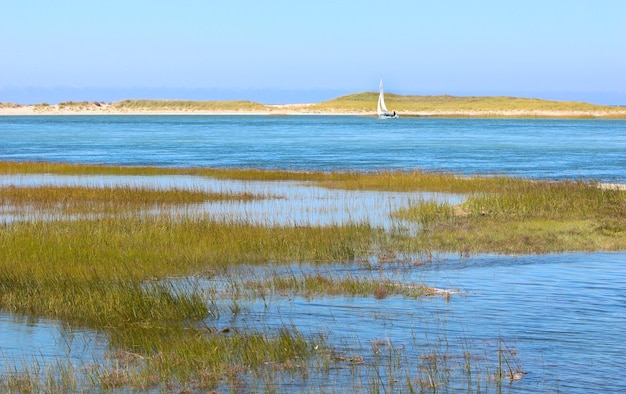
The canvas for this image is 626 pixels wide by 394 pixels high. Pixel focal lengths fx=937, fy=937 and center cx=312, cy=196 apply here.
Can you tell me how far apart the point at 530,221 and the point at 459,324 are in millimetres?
10687

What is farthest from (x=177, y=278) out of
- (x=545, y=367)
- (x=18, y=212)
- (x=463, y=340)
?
(x=18, y=212)

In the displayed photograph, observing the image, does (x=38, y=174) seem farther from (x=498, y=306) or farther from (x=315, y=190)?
A: (x=498, y=306)

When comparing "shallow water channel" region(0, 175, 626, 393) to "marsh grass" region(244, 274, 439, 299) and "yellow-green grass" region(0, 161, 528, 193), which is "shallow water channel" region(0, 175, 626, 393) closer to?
"marsh grass" region(244, 274, 439, 299)

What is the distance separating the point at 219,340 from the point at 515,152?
56.0 m

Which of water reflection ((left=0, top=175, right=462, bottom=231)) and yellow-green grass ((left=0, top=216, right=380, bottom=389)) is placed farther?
water reflection ((left=0, top=175, right=462, bottom=231))

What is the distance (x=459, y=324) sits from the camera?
41.4 ft

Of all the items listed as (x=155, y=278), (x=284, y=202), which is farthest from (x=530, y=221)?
(x=155, y=278)

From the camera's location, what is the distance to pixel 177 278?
15.7m

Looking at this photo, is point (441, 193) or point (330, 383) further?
point (441, 193)

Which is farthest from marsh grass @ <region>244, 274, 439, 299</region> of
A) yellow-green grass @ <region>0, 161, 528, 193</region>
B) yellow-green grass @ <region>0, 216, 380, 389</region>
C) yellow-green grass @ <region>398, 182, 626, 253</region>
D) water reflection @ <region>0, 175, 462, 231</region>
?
yellow-green grass @ <region>0, 161, 528, 193</region>

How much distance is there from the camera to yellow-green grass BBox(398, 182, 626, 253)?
1966 centimetres

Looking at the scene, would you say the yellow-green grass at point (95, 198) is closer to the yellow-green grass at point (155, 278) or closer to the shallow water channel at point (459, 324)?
the yellow-green grass at point (155, 278)

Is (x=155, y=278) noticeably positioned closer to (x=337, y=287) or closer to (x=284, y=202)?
(x=337, y=287)

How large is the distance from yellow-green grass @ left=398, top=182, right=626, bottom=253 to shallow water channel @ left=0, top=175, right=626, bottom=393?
1017mm
